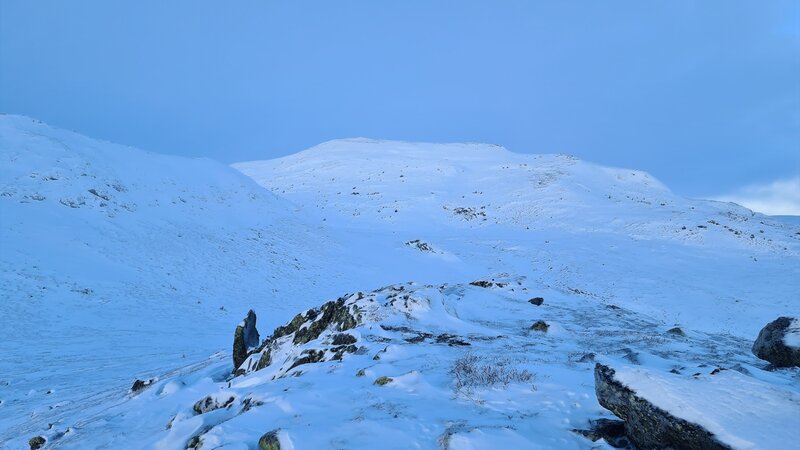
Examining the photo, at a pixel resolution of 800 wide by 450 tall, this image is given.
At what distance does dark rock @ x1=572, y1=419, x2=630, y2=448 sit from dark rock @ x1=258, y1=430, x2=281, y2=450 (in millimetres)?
3208

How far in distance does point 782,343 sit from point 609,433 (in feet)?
17.6

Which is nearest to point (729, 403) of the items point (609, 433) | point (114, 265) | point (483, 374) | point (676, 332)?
point (609, 433)

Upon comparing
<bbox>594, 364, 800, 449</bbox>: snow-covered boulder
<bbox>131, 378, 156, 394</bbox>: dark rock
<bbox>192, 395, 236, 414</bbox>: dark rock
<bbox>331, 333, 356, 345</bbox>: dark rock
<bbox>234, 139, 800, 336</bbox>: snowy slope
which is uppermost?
<bbox>234, 139, 800, 336</bbox>: snowy slope

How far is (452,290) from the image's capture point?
57.0 feet

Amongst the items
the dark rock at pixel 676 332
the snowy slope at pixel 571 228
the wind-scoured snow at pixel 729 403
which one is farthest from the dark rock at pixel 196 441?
the snowy slope at pixel 571 228

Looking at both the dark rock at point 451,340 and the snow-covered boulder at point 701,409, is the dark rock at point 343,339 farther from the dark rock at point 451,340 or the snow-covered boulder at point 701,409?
the snow-covered boulder at point 701,409

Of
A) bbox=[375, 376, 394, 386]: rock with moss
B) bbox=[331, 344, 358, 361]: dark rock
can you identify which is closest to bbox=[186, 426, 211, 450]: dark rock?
bbox=[375, 376, 394, 386]: rock with moss

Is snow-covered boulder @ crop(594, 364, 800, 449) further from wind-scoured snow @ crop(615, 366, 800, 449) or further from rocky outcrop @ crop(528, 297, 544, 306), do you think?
rocky outcrop @ crop(528, 297, 544, 306)

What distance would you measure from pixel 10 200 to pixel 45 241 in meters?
4.06

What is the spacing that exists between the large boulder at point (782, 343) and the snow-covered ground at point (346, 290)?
65cm

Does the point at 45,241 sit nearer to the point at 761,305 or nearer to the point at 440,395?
the point at 440,395

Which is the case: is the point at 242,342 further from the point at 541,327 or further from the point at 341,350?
the point at 541,327

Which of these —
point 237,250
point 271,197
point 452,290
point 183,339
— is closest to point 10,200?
point 237,250

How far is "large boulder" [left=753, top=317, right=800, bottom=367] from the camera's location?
7738 millimetres
